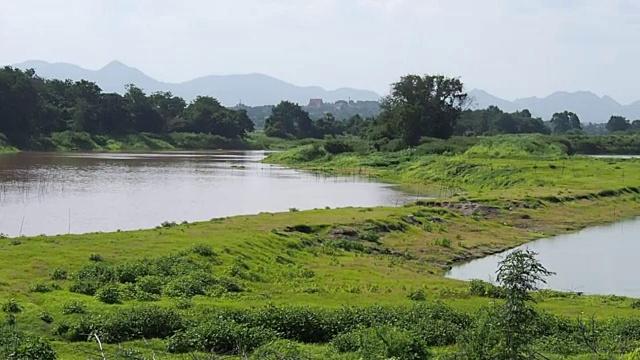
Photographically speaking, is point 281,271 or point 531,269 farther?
point 281,271

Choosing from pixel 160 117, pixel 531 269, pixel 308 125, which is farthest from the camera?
pixel 308 125

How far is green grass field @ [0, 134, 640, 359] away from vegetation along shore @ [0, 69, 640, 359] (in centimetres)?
8

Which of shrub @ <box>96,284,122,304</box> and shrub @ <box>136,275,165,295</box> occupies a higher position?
shrub @ <box>96,284,122,304</box>

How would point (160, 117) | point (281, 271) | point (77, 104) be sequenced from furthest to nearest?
1. point (160, 117)
2. point (77, 104)
3. point (281, 271)

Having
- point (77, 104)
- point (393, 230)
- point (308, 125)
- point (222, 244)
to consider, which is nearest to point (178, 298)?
point (222, 244)

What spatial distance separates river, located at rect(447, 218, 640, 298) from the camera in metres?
27.6

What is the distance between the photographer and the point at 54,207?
3969cm

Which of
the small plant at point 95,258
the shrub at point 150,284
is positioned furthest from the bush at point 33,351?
the small plant at point 95,258

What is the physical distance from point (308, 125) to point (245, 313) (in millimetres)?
151964

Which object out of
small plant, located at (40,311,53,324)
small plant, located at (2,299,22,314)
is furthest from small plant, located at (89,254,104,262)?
small plant, located at (40,311,53,324)

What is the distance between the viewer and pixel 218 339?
44.9 ft

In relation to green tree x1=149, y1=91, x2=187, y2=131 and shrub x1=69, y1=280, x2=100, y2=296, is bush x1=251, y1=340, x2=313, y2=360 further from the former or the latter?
green tree x1=149, y1=91, x2=187, y2=131

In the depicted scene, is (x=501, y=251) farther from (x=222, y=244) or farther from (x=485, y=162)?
(x=485, y=162)

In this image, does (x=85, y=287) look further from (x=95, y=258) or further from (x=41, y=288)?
(x=95, y=258)
